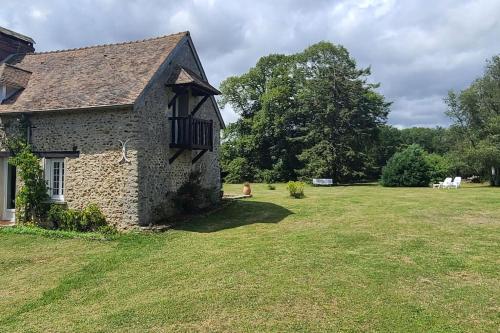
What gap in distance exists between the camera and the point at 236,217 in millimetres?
16078

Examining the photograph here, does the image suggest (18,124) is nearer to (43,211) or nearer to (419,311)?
(43,211)

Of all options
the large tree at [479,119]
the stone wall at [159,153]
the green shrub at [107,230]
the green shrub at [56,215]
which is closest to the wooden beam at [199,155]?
the stone wall at [159,153]

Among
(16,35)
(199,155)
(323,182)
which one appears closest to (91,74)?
(199,155)

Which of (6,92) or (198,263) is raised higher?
(6,92)

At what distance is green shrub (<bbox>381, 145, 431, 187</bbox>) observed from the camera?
3162 centimetres

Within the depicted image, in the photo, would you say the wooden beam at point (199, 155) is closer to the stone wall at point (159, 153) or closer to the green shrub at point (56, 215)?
the stone wall at point (159, 153)

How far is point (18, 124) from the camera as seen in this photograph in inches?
583

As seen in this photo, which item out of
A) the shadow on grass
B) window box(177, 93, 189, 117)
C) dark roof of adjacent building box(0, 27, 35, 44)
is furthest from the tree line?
dark roof of adjacent building box(0, 27, 35, 44)

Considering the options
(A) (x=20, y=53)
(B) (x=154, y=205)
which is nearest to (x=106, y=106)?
(B) (x=154, y=205)

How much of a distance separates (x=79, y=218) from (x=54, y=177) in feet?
6.96

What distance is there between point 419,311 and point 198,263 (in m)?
4.98

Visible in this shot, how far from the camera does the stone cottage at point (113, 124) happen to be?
13.4 m

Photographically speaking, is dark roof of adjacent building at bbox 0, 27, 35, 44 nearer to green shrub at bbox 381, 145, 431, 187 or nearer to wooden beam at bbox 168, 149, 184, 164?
wooden beam at bbox 168, 149, 184, 164

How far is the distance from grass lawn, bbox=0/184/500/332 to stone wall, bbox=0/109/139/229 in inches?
56.5
